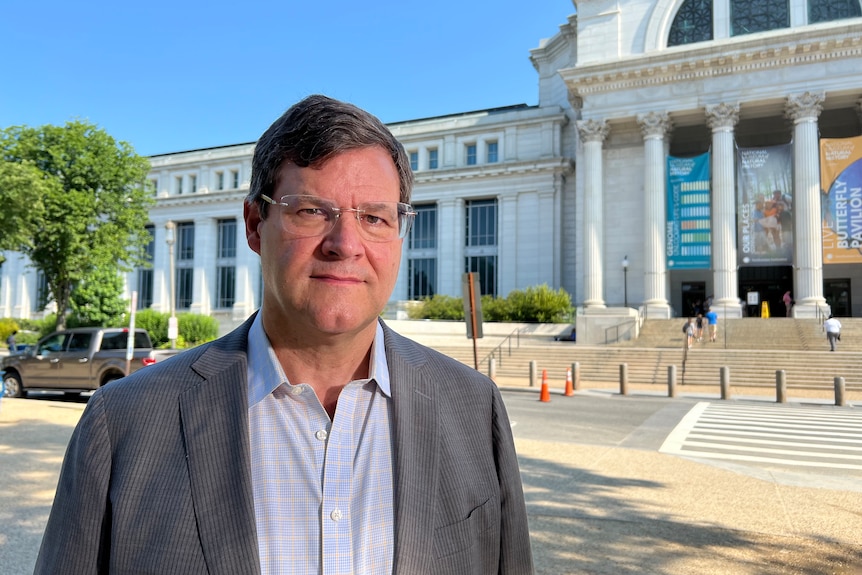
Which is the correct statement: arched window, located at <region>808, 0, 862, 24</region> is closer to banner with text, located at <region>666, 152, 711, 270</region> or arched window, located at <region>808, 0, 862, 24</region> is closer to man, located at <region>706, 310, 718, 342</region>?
banner with text, located at <region>666, 152, 711, 270</region>

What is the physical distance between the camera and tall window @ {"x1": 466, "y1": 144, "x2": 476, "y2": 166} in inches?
1975

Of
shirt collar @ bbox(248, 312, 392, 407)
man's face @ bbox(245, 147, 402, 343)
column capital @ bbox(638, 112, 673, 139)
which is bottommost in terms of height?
shirt collar @ bbox(248, 312, 392, 407)

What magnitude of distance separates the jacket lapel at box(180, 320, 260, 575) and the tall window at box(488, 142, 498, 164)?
48956 mm

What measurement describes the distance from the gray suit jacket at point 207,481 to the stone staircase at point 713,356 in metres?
19.7

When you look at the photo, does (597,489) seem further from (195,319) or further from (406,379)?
(195,319)

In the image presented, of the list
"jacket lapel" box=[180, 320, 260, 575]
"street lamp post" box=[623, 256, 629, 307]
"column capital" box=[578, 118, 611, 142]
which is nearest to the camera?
"jacket lapel" box=[180, 320, 260, 575]

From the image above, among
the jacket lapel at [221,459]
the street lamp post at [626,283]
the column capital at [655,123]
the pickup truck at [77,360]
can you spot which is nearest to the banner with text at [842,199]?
the column capital at [655,123]

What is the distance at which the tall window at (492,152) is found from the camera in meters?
49.2

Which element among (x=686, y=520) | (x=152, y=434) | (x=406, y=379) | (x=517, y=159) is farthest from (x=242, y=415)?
(x=517, y=159)

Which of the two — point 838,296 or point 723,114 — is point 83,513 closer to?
point 723,114

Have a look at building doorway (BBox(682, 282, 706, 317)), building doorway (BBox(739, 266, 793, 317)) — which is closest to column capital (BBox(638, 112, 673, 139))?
building doorway (BBox(682, 282, 706, 317))

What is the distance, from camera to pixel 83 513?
146cm

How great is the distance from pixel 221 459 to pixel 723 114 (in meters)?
37.0

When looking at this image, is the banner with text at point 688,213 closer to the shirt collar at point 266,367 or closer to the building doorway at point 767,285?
the building doorway at point 767,285
